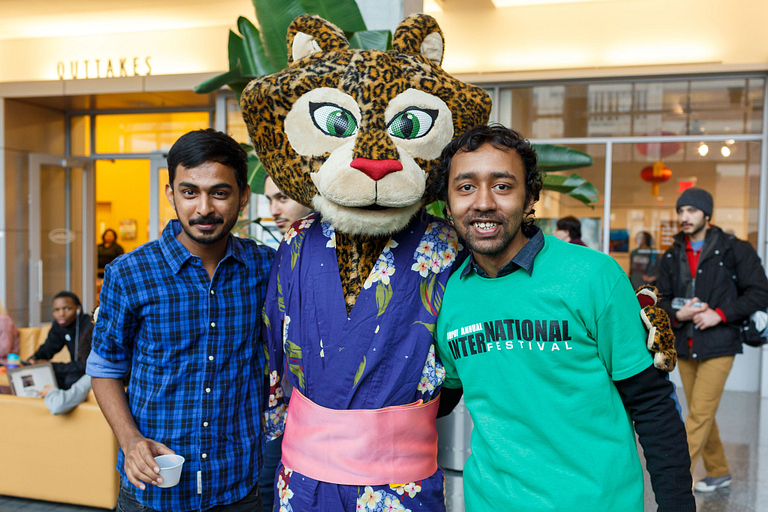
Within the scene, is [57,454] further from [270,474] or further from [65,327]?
[65,327]

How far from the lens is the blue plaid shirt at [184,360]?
5.50 ft

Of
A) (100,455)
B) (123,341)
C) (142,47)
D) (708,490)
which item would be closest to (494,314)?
(123,341)

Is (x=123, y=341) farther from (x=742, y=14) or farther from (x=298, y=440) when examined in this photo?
(x=742, y=14)

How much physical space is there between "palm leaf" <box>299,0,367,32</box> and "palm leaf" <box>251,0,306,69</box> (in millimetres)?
86

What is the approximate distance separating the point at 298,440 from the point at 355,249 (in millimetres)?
517

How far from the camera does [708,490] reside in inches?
142

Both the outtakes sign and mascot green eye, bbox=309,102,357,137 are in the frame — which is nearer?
mascot green eye, bbox=309,102,357,137

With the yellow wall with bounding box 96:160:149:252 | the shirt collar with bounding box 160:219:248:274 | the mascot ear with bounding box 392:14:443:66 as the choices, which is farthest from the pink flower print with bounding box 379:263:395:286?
the yellow wall with bounding box 96:160:149:252

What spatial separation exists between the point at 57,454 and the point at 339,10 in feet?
8.96

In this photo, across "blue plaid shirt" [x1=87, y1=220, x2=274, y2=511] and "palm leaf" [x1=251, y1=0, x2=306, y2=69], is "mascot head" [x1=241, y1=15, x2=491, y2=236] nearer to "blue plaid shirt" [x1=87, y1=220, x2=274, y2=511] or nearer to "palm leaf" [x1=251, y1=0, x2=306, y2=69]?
"blue plaid shirt" [x1=87, y1=220, x2=274, y2=511]

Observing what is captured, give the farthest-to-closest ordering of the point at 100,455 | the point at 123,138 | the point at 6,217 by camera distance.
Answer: the point at 123,138, the point at 6,217, the point at 100,455

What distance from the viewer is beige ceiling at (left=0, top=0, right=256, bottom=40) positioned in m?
7.03

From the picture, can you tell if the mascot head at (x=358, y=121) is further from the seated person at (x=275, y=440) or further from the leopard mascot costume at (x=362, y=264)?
the seated person at (x=275, y=440)

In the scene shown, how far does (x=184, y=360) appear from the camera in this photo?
1684 millimetres
